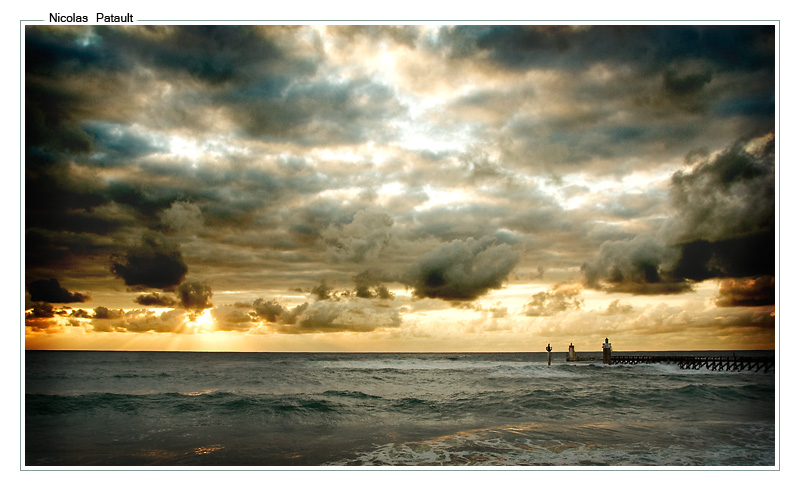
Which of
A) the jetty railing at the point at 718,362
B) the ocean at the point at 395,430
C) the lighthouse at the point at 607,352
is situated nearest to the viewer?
the ocean at the point at 395,430

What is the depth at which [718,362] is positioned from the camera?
3825 centimetres

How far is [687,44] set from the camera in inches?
427

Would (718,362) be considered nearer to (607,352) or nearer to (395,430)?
(607,352)

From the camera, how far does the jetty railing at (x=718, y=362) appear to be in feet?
104

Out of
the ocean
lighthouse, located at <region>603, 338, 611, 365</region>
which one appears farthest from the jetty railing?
the ocean

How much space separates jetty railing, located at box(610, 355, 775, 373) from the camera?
3173 centimetres

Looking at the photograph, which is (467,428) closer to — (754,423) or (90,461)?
(754,423)

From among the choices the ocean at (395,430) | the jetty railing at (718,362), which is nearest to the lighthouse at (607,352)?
the jetty railing at (718,362)

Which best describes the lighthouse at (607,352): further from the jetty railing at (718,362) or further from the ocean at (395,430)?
the ocean at (395,430)

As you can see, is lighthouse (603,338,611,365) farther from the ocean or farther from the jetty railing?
the ocean

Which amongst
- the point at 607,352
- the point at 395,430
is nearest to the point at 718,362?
the point at 607,352
